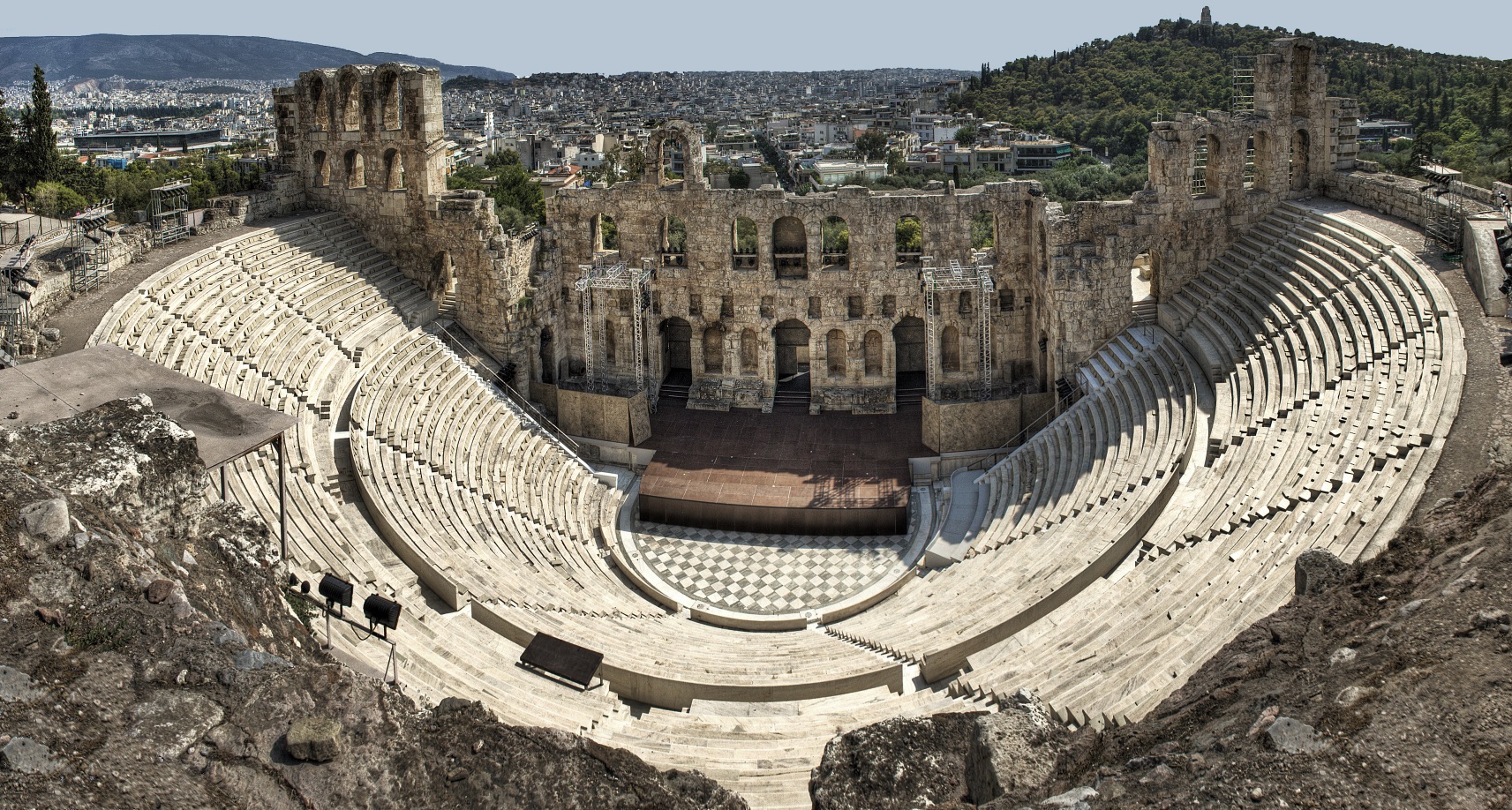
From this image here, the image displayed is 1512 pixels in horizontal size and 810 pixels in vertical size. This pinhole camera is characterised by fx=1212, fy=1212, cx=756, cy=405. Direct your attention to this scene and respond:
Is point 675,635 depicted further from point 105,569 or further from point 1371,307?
point 1371,307

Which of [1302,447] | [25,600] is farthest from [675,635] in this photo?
[25,600]

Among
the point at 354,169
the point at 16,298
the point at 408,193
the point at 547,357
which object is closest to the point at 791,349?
the point at 547,357

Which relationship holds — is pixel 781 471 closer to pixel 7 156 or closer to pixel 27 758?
pixel 27 758

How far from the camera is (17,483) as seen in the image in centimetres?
1159

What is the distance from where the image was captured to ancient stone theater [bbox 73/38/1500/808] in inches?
742

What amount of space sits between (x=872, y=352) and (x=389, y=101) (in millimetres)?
15181

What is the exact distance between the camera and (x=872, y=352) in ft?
113

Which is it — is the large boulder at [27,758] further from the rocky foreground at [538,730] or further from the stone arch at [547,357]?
the stone arch at [547,357]

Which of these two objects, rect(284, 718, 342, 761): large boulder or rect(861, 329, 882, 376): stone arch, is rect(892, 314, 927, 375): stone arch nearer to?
rect(861, 329, 882, 376): stone arch

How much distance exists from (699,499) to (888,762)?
18203 mm

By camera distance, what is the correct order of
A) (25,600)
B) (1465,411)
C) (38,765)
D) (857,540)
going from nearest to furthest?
1. (38,765)
2. (25,600)
3. (1465,411)
4. (857,540)

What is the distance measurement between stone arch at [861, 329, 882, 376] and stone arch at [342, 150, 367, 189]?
14.8 meters

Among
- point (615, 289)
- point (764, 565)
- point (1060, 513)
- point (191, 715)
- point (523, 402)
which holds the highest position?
point (615, 289)

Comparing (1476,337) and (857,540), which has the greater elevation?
(1476,337)
